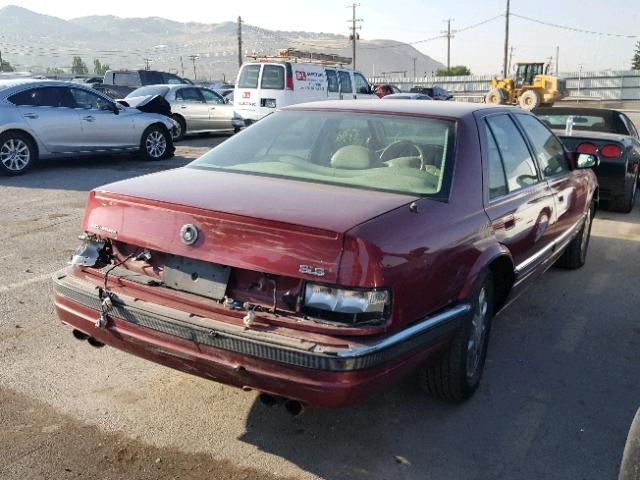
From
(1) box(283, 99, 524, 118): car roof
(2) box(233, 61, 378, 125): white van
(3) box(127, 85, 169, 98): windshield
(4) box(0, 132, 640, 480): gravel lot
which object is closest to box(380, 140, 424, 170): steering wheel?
(1) box(283, 99, 524, 118): car roof

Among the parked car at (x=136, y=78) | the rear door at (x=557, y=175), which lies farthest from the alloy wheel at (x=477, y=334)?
the parked car at (x=136, y=78)

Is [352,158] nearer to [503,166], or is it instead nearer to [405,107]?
[405,107]

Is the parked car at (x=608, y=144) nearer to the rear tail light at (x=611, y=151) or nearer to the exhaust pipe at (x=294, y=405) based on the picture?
the rear tail light at (x=611, y=151)

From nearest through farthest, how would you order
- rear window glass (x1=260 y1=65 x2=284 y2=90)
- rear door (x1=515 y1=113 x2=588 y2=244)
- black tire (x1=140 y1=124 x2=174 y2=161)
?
rear door (x1=515 y1=113 x2=588 y2=244)
black tire (x1=140 y1=124 x2=174 y2=161)
rear window glass (x1=260 y1=65 x2=284 y2=90)

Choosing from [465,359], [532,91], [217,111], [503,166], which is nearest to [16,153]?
[217,111]

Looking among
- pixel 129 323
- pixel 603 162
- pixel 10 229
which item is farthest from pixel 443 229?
pixel 603 162

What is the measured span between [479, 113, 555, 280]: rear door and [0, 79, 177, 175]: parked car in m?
8.40

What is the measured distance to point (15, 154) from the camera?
10102 mm

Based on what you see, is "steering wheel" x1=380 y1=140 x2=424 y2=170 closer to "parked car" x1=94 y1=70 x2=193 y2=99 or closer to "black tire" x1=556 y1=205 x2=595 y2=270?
"black tire" x1=556 y1=205 x2=595 y2=270

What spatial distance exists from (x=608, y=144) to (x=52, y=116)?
8.41m

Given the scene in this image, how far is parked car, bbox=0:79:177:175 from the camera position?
33.0ft

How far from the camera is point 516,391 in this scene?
12.0 ft

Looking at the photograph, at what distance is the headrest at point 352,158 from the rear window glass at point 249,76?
1382cm

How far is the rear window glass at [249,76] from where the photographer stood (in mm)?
17031
